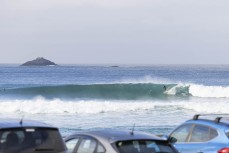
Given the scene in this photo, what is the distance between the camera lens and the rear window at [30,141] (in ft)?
24.5

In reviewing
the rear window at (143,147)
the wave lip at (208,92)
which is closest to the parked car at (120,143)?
the rear window at (143,147)

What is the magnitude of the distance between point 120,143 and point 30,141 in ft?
4.11

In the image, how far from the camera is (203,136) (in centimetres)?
1013

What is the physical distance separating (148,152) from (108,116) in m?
22.0

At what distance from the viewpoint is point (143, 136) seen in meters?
8.11

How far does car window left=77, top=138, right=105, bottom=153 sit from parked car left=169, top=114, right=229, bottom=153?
2.21 metres

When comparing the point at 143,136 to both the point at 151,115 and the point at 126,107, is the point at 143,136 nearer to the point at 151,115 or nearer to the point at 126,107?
the point at 151,115

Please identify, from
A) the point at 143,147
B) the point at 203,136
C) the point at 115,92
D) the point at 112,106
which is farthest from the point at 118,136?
the point at 115,92

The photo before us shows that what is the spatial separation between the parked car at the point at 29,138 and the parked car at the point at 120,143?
1.21 feet

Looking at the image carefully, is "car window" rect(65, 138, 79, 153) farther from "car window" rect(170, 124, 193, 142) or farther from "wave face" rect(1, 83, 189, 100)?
"wave face" rect(1, 83, 189, 100)

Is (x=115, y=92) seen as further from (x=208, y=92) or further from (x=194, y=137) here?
(x=194, y=137)

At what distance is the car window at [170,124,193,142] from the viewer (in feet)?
34.7

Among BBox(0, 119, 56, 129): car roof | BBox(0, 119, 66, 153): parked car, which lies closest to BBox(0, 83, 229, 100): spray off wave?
BBox(0, 119, 56, 129): car roof

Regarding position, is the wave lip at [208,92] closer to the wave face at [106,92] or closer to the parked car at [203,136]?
the wave face at [106,92]
